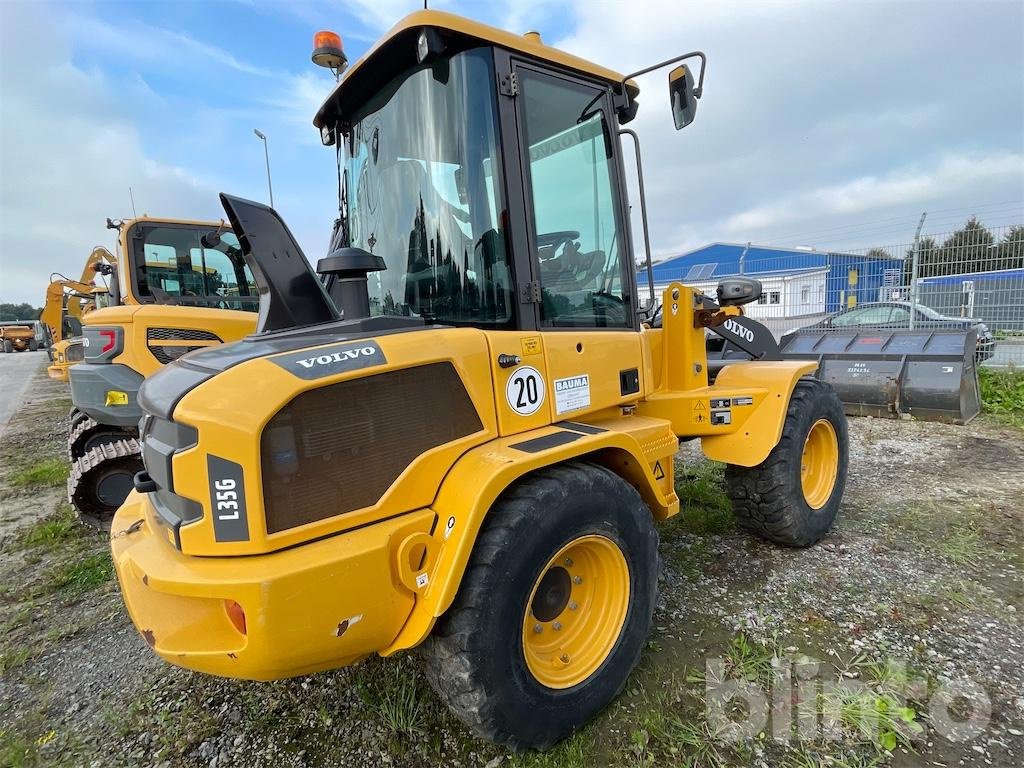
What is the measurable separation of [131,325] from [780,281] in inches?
428

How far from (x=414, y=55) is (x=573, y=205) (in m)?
0.88

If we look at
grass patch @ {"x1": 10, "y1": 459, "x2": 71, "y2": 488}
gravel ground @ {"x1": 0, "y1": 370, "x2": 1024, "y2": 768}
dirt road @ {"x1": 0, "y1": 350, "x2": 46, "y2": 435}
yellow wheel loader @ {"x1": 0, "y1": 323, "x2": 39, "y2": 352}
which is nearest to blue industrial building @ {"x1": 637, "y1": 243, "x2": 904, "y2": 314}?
gravel ground @ {"x1": 0, "y1": 370, "x2": 1024, "y2": 768}

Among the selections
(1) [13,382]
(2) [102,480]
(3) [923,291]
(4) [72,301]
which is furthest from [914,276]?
(1) [13,382]

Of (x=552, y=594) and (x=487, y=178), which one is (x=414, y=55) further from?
(x=552, y=594)

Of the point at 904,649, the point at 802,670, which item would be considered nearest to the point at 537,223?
the point at 802,670

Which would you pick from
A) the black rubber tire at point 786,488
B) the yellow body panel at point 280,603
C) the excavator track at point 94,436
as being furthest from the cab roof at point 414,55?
the excavator track at point 94,436

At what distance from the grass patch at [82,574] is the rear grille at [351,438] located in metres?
2.92

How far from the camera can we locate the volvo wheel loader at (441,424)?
1.65m

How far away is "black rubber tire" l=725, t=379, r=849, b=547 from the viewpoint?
130 inches

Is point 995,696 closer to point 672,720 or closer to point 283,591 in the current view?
point 672,720

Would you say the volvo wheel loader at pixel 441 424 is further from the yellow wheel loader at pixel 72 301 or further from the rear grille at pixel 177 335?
the yellow wheel loader at pixel 72 301

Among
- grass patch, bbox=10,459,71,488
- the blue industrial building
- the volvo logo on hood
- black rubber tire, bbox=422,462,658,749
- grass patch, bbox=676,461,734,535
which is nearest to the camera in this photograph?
the volvo logo on hood

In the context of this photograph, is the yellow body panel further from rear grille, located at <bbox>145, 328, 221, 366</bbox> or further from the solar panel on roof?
the solar panel on roof

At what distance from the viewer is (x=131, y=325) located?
4457 millimetres
